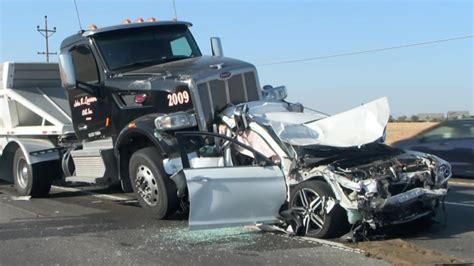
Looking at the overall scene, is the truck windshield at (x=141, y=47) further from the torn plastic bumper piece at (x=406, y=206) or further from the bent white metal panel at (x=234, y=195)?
the torn plastic bumper piece at (x=406, y=206)

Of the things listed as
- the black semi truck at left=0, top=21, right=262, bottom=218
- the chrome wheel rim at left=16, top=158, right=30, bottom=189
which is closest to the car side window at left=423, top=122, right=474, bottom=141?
the black semi truck at left=0, top=21, right=262, bottom=218

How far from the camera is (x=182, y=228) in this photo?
771cm

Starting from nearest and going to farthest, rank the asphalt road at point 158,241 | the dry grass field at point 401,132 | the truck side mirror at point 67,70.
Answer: the asphalt road at point 158,241
the truck side mirror at point 67,70
the dry grass field at point 401,132

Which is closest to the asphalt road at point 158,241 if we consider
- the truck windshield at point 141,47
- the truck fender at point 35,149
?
the truck fender at point 35,149

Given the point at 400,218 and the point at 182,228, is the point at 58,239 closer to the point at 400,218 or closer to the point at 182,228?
the point at 182,228

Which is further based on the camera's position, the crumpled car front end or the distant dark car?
the distant dark car

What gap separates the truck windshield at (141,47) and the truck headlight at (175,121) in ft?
5.15

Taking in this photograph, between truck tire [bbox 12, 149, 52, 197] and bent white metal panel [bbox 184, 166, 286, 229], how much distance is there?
5.36m

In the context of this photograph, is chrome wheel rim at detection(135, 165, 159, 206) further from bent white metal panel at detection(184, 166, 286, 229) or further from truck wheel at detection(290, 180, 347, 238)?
truck wheel at detection(290, 180, 347, 238)

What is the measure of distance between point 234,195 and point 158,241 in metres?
1.05

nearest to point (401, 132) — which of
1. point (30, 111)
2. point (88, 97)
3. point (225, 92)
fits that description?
point (30, 111)

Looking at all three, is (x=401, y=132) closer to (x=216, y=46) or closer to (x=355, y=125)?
(x=216, y=46)

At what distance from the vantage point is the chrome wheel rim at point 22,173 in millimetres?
11516

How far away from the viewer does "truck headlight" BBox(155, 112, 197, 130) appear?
7.94 meters
